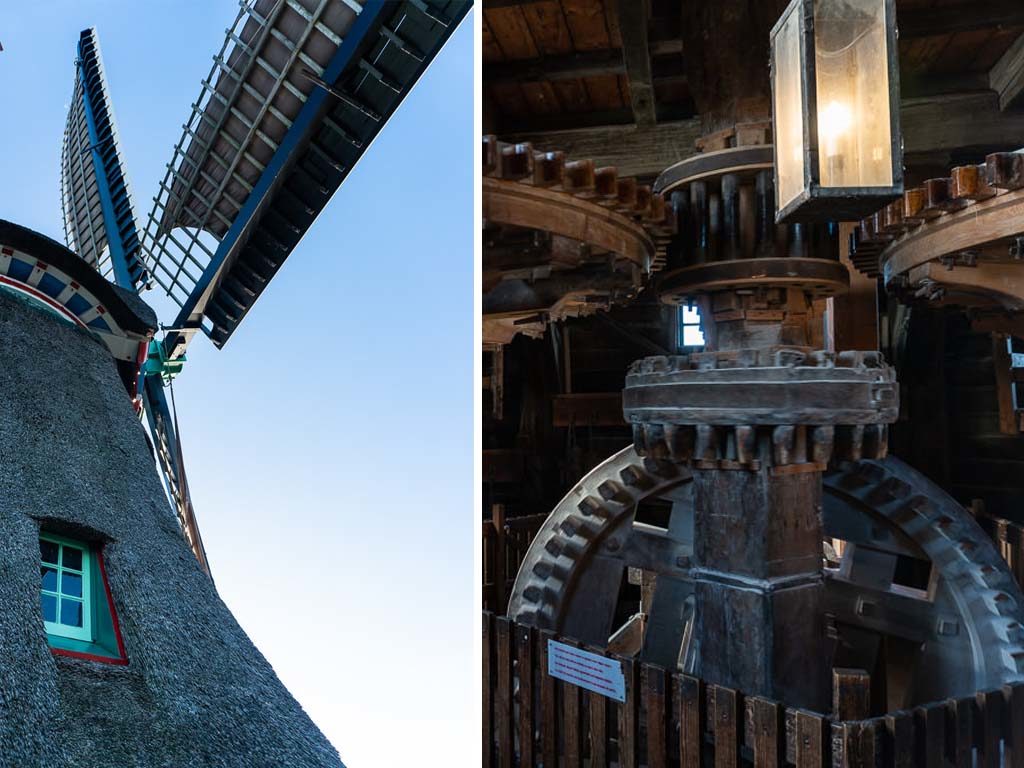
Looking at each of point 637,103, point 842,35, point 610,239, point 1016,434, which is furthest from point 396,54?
point 1016,434

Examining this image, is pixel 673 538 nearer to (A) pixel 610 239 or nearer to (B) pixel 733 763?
(B) pixel 733 763

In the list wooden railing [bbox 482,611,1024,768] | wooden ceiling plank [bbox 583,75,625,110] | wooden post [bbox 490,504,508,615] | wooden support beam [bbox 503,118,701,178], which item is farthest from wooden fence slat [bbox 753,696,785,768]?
wooden ceiling plank [bbox 583,75,625,110]

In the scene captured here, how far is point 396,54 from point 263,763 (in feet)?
7.71

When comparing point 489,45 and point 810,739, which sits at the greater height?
point 489,45

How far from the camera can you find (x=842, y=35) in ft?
2.78

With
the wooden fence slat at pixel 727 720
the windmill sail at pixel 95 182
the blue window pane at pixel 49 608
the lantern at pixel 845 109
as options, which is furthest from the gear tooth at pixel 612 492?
the windmill sail at pixel 95 182

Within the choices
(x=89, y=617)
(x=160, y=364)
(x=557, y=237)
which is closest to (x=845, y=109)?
(x=557, y=237)

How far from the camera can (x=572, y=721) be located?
1440mm

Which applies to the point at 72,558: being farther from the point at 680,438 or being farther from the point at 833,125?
the point at 833,125

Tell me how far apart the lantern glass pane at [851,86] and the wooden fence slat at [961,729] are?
747 millimetres

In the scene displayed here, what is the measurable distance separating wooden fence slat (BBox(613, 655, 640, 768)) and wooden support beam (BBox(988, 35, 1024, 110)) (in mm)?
1047

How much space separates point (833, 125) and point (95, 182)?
542cm

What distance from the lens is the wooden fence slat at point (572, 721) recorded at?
1.43m

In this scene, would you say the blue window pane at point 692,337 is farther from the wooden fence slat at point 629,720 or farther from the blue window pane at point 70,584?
the blue window pane at point 70,584
